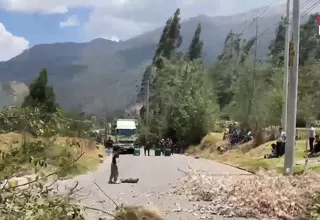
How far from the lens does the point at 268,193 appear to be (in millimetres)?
15422

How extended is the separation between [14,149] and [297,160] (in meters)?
23.2

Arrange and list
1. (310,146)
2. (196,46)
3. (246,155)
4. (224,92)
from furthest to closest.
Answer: (196,46) → (224,92) → (246,155) → (310,146)

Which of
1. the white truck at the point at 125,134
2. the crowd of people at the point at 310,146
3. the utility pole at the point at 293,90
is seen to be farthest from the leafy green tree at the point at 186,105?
the utility pole at the point at 293,90

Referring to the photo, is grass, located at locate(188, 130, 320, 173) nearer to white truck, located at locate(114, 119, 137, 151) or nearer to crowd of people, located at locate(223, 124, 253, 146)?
crowd of people, located at locate(223, 124, 253, 146)

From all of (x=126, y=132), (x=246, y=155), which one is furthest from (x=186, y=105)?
(x=246, y=155)

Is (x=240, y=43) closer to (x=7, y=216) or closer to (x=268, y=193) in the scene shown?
(x=268, y=193)

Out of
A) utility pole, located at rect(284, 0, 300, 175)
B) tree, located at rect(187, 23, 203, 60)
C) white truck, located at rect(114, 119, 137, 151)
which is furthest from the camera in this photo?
tree, located at rect(187, 23, 203, 60)

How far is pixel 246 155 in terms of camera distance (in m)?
41.0

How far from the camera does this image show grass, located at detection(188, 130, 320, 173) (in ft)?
93.0

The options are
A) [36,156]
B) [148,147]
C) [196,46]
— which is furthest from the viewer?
[196,46]

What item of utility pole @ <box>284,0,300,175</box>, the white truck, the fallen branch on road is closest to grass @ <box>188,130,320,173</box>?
utility pole @ <box>284,0,300,175</box>

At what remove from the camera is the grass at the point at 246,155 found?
28.4 metres

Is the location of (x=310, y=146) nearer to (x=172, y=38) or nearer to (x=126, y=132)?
(x=126, y=132)

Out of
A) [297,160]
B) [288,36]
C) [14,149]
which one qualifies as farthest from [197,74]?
[14,149]
